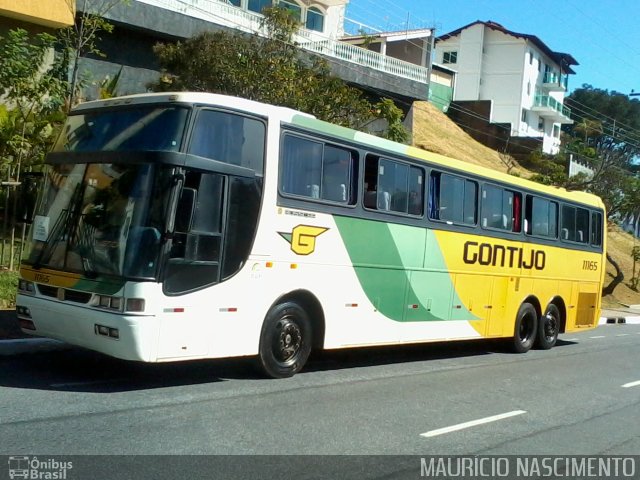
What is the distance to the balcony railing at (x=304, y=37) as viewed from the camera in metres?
24.7

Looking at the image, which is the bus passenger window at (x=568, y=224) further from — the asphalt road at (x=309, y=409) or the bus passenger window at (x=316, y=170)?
the bus passenger window at (x=316, y=170)

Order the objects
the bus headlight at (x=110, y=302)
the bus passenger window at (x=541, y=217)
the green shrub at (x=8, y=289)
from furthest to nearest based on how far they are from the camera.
→ the bus passenger window at (x=541, y=217) → the green shrub at (x=8, y=289) → the bus headlight at (x=110, y=302)

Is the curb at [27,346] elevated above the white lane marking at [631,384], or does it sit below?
above

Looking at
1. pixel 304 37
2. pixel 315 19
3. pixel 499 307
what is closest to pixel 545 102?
pixel 315 19

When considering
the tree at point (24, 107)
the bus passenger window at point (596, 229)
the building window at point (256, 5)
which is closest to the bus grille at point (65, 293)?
the tree at point (24, 107)

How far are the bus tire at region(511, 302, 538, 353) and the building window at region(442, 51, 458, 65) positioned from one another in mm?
49467

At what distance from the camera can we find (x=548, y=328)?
51.3ft

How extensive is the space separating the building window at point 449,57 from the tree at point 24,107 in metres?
49.5

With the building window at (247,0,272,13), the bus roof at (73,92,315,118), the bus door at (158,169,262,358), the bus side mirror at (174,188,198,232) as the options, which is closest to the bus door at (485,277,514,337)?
the bus roof at (73,92,315,118)

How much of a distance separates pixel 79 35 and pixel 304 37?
14.6 metres

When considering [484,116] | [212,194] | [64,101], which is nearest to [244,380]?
[212,194]

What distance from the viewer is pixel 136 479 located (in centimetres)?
533

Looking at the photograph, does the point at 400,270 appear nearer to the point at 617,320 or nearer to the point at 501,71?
the point at 617,320

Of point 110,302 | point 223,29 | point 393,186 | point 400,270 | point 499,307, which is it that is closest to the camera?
point 110,302
